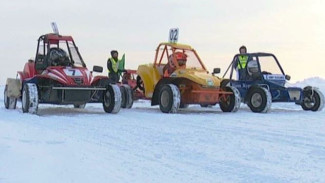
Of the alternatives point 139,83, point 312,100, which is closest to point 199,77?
point 139,83

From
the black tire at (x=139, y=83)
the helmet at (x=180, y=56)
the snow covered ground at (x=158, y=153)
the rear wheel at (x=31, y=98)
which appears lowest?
the snow covered ground at (x=158, y=153)

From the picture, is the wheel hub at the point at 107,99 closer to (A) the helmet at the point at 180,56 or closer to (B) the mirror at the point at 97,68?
(B) the mirror at the point at 97,68

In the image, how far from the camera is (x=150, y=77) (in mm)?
12906

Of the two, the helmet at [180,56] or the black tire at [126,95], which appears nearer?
the helmet at [180,56]

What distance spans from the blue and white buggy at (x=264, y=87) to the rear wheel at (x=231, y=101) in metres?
0.62

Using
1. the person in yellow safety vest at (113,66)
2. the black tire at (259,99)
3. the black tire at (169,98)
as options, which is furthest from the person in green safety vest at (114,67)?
the black tire at (259,99)

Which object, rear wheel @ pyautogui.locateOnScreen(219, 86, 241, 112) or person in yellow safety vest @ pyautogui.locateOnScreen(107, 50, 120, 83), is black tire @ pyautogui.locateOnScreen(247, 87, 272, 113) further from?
person in yellow safety vest @ pyautogui.locateOnScreen(107, 50, 120, 83)

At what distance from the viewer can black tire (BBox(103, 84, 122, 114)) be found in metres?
10.7

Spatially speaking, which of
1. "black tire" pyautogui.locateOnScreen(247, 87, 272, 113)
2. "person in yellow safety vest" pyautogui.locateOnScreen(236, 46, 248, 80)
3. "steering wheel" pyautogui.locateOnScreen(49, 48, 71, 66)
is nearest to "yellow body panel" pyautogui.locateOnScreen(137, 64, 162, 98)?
"steering wheel" pyautogui.locateOnScreen(49, 48, 71, 66)

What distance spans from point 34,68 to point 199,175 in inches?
328

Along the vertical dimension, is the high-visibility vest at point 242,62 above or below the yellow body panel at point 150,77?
above

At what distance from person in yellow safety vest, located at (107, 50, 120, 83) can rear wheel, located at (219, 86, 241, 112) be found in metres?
4.31

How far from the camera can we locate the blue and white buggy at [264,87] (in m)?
12.5

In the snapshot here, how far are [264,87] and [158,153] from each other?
28.0 feet
